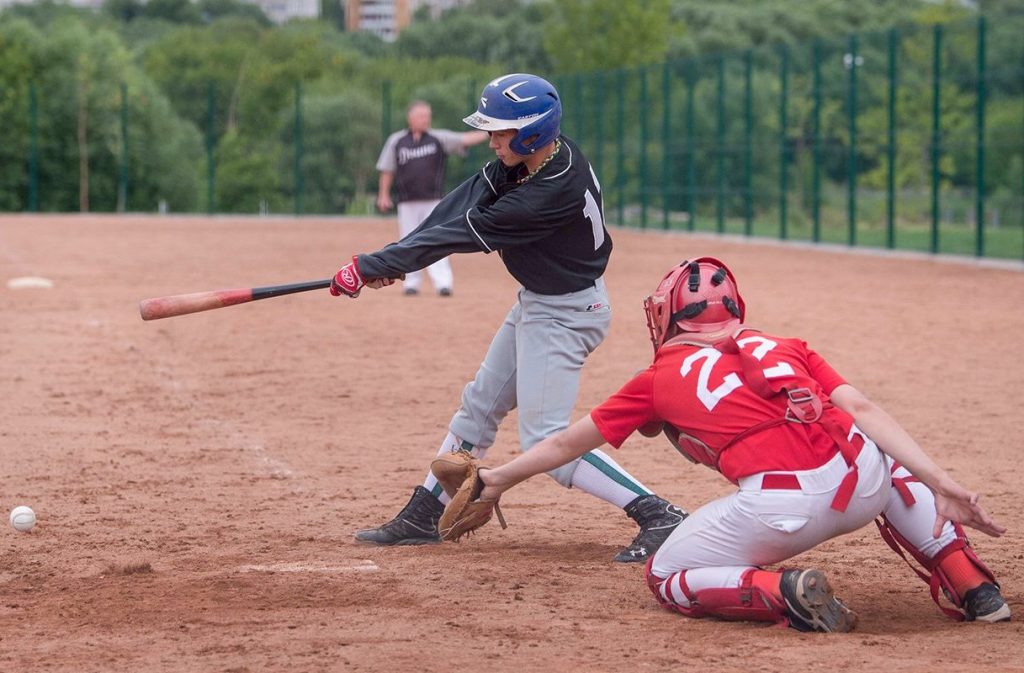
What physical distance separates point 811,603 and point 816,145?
22.5 m

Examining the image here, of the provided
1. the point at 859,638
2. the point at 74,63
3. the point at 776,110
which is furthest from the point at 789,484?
the point at 74,63

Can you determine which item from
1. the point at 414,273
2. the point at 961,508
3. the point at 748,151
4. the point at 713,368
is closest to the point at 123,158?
the point at 748,151

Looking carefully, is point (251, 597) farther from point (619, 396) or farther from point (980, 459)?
point (980, 459)

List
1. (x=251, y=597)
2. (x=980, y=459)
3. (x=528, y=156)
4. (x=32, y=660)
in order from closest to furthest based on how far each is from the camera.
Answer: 1. (x=32, y=660)
2. (x=251, y=597)
3. (x=528, y=156)
4. (x=980, y=459)

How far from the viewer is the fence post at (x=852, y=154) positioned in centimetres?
2469

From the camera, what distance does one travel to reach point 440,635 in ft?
15.8

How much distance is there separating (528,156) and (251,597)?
190cm

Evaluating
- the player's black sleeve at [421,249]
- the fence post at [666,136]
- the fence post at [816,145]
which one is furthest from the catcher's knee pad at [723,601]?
the fence post at [666,136]

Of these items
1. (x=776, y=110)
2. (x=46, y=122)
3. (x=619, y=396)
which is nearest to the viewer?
(x=619, y=396)

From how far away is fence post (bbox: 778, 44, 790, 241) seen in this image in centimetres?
2723

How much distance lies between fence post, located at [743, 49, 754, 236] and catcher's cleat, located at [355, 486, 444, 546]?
2316 cm

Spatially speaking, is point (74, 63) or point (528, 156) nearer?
point (528, 156)

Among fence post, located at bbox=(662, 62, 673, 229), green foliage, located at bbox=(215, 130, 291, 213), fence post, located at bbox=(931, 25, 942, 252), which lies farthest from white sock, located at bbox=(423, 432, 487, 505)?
green foliage, located at bbox=(215, 130, 291, 213)

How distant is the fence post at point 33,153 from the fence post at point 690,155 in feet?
63.0
